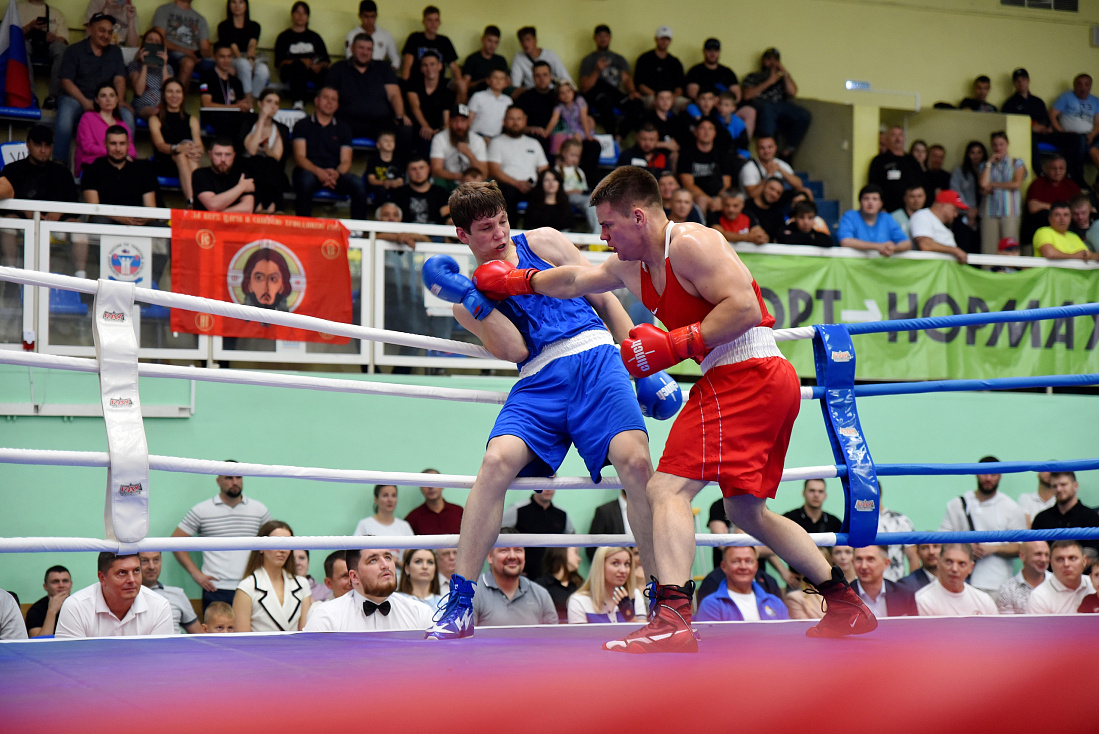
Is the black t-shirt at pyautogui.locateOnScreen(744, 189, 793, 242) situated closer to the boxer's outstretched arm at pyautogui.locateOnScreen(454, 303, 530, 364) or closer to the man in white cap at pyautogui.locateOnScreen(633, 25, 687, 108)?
the man in white cap at pyautogui.locateOnScreen(633, 25, 687, 108)

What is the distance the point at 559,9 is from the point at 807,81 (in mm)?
2686

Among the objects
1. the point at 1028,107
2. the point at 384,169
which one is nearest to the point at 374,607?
the point at 384,169

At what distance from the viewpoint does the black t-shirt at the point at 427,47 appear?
833cm

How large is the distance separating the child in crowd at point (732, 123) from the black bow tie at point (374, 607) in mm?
6059

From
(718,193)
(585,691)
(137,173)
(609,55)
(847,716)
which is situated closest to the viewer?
(847,716)

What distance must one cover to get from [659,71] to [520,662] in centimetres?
773

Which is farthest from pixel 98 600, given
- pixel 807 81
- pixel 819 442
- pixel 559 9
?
pixel 807 81

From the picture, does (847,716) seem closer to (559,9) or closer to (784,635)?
(784,635)

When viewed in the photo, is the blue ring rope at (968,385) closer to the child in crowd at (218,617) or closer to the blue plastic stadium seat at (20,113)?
the child in crowd at (218,617)

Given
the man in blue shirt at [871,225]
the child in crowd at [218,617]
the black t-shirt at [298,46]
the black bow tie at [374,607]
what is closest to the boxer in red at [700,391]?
the black bow tie at [374,607]

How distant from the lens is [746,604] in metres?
4.45

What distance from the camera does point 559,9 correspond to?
983 centimetres

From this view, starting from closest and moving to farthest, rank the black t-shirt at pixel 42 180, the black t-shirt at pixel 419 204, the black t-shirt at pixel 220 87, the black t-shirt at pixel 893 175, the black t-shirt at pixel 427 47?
the black t-shirt at pixel 42 180 < the black t-shirt at pixel 419 204 < the black t-shirt at pixel 220 87 < the black t-shirt at pixel 427 47 < the black t-shirt at pixel 893 175

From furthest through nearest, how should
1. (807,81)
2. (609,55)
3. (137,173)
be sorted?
(807,81)
(609,55)
(137,173)
